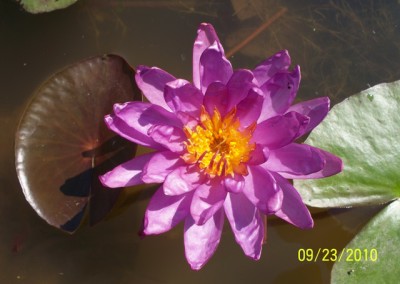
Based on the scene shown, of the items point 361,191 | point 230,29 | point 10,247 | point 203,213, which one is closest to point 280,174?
point 203,213

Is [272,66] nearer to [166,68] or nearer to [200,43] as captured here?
[200,43]

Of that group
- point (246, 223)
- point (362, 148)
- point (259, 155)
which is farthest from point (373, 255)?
point (259, 155)

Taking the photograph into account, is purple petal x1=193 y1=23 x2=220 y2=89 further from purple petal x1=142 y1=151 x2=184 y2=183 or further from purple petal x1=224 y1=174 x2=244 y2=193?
purple petal x1=224 y1=174 x2=244 y2=193

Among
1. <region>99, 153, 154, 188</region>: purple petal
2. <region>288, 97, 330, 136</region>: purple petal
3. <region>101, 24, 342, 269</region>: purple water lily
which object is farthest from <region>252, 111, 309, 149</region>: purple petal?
<region>99, 153, 154, 188</region>: purple petal

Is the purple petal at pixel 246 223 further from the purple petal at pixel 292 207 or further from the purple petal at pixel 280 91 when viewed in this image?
the purple petal at pixel 280 91

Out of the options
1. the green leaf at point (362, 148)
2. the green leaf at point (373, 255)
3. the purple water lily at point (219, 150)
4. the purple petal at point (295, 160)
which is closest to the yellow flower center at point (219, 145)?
the purple water lily at point (219, 150)
